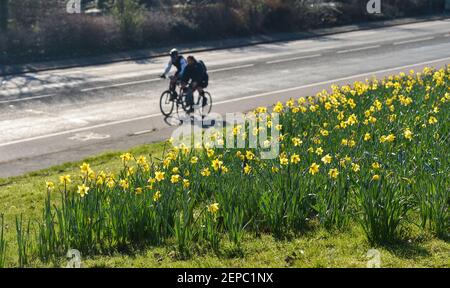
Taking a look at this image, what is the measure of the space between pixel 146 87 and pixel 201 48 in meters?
9.68

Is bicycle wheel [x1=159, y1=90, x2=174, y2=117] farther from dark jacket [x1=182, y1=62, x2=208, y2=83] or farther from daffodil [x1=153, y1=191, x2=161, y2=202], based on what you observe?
daffodil [x1=153, y1=191, x2=161, y2=202]

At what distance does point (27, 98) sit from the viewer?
22.3 meters

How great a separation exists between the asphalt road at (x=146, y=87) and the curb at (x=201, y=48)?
711 millimetres

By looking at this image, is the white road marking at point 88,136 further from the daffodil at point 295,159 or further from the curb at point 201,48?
the curb at point 201,48

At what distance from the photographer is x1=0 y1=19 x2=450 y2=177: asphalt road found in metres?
16.8

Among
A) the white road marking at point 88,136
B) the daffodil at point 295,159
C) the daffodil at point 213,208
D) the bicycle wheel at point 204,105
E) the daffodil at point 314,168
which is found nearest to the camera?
the daffodil at point 213,208

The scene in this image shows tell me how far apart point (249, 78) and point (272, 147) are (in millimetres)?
15019

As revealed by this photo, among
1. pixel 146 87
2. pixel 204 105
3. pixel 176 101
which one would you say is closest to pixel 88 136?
pixel 176 101

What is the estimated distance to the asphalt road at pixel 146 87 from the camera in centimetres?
1678

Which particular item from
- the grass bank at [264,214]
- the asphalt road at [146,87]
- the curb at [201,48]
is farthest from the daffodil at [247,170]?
the curb at [201,48]

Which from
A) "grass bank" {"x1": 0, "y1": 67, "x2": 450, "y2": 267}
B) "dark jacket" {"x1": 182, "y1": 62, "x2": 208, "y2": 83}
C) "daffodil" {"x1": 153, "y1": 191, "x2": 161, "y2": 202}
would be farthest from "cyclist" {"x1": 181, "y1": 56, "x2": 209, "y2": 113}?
"daffodil" {"x1": 153, "y1": 191, "x2": 161, "y2": 202}

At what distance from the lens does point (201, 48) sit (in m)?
33.3

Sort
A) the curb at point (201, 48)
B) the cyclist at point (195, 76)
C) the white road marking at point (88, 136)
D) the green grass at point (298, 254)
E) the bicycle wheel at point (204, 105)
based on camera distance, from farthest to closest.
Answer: the curb at point (201, 48) → the bicycle wheel at point (204, 105) → the cyclist at point (195, 76) → the white road marking at point (88, 136) → the green grass at point (298, 254)
